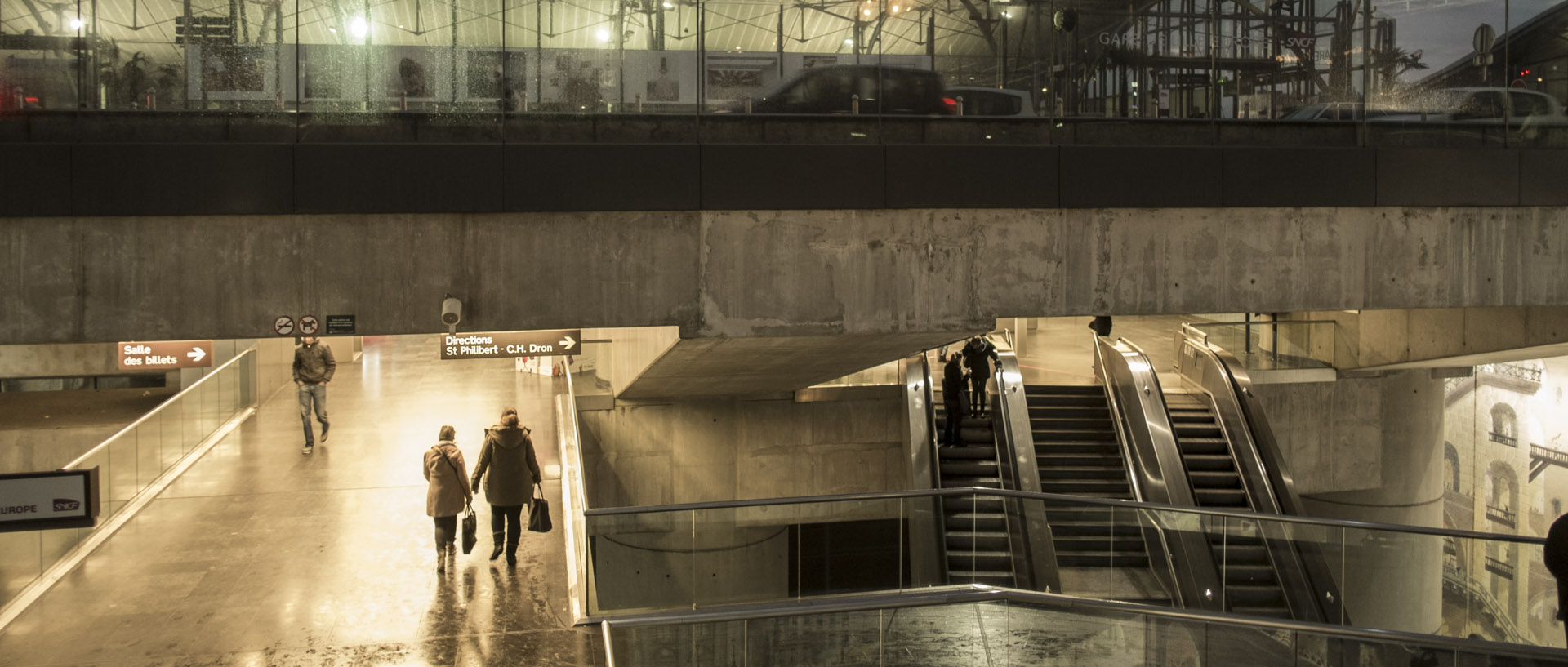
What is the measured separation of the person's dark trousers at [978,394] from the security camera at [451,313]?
7450mm

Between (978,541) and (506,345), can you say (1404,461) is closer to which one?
(978,541)

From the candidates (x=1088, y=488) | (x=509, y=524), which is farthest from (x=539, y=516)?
(x=1088, y=488)

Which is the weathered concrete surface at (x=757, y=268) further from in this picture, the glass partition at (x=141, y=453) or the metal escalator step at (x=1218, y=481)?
the metal escalator step at (x=1218, y=481)

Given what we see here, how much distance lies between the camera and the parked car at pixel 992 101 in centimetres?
820

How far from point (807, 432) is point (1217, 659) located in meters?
9.25

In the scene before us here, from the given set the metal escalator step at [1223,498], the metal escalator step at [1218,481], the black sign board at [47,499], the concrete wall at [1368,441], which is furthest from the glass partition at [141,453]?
the concrete wall at [1368,441]

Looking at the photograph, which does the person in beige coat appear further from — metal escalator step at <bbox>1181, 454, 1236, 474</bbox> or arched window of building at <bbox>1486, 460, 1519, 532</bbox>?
arched window of building at <bbox>1486, 460, 1519, 532</bbox>

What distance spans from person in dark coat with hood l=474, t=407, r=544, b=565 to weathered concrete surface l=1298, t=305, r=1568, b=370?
889cm

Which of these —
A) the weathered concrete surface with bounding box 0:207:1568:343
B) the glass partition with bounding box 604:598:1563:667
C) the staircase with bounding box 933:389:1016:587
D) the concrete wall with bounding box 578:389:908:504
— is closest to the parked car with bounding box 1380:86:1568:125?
the weathered concrete surface with bounding box 0:207:1568:343

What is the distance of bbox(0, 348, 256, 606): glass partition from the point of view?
7855mm

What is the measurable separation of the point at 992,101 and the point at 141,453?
8.82m

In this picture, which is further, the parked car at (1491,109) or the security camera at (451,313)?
the parked car at (1491,109)

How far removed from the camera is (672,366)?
10.5 m

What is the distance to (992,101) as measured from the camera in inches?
324
